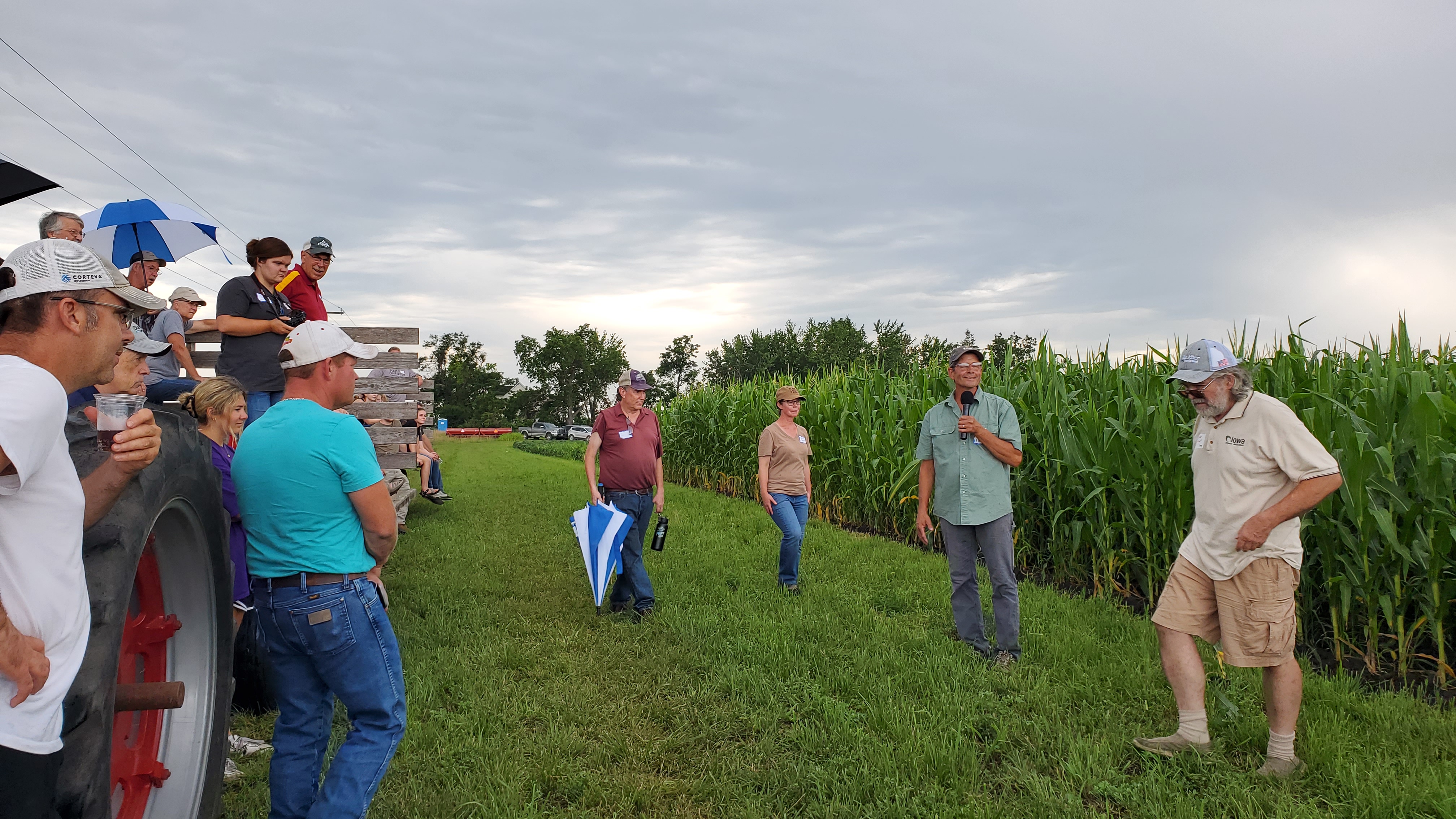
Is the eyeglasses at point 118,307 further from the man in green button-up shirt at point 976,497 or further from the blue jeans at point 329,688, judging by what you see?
the man in green button-up shirt at point 976,497

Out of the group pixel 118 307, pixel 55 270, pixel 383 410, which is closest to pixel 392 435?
pixel 383 410

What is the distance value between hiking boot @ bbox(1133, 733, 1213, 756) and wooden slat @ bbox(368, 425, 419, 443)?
241 inches

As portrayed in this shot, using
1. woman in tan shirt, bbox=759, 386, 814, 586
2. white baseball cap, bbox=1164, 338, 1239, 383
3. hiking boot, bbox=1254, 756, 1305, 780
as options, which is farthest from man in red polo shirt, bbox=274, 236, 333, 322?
hiking boot, bbox=1254, 756, 1305, 780

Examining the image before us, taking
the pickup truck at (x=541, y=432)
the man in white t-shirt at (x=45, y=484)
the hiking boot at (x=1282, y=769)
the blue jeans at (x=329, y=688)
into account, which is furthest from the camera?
the pickup truck at (x=541, y=432)

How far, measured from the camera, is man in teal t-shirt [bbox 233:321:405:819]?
2828mm

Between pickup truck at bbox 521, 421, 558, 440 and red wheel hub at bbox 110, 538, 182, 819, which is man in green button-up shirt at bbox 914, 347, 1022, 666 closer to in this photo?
red wheel hub at bbox 110, 538, 182, 819

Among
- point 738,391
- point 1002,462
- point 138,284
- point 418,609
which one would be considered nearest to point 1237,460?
point 1002,462

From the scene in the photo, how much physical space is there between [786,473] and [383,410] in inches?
154

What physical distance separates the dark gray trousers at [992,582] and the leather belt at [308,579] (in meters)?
4.11

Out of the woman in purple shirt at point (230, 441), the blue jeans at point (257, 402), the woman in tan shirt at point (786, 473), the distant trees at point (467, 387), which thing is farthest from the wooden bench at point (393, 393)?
the distant trees at point (467, 387)

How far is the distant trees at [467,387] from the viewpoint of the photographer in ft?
320

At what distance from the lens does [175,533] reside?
111 inches

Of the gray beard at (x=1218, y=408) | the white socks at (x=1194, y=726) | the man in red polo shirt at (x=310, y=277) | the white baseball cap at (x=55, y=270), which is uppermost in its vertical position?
the man in red polo shirt at (x=310, y=277)

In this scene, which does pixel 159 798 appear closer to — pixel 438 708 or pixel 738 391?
pixel 438 708
